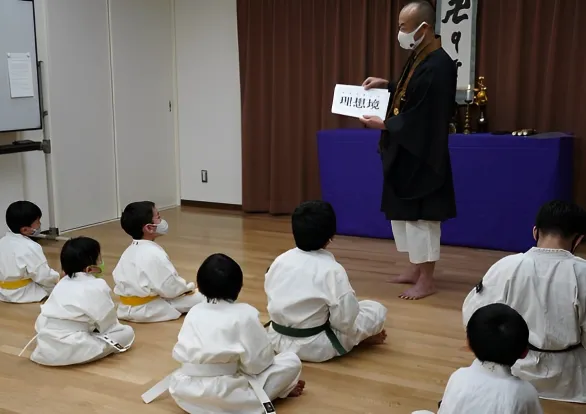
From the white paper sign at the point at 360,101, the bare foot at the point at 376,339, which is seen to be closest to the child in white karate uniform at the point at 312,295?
the bare foot at the point at 376,339

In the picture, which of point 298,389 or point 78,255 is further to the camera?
point 78,255

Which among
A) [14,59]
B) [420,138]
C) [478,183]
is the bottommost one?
[478,183]

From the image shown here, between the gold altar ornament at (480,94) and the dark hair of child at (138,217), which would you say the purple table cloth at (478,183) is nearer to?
the gold altar ornament at (480,94)

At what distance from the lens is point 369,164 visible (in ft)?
16.1

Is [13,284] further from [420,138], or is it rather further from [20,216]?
[420,138]

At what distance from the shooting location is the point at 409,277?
3939 millimetres

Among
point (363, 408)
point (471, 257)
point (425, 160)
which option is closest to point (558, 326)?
point (363, 408)

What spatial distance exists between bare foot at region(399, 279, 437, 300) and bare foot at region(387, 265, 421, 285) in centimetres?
21

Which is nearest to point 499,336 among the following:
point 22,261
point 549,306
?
point 549,306

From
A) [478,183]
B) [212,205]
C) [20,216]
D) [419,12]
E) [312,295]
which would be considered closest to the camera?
[312,295]

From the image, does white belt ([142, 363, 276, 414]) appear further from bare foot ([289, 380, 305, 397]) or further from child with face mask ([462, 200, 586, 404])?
child with face mask ([462, 200, 586, 404])

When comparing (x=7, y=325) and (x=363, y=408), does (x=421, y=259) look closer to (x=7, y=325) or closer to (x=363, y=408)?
(x=363, y=408)

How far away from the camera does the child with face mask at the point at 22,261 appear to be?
3.53m

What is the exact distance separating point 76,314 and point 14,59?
8.55ft
